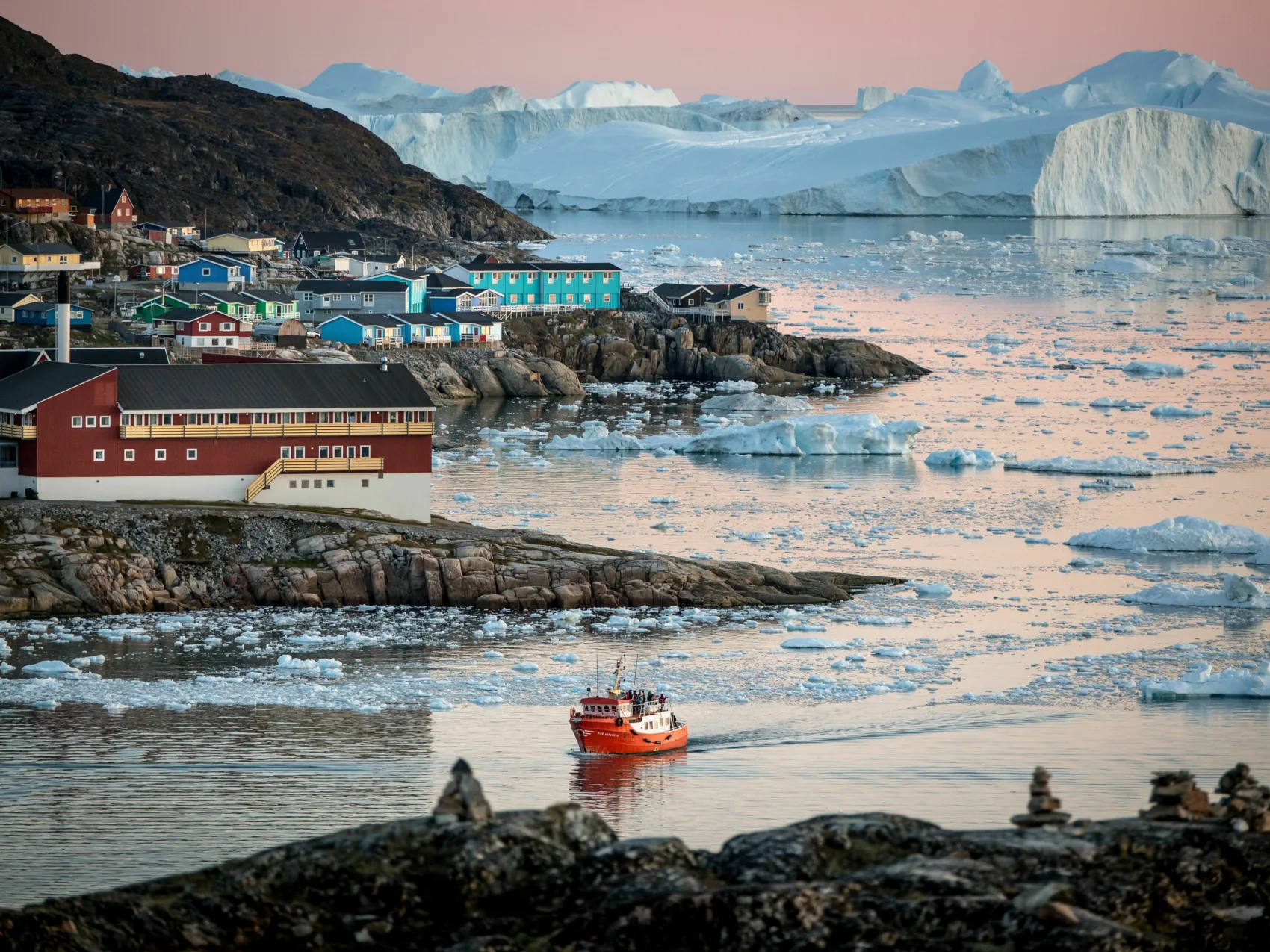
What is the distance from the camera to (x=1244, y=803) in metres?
16.0

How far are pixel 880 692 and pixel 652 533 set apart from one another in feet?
43.0

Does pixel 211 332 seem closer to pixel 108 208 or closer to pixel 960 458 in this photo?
pixel 960 458

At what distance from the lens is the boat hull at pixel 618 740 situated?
89.2 feet

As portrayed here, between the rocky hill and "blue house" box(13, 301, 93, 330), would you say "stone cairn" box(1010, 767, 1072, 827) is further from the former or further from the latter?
the rocky hill

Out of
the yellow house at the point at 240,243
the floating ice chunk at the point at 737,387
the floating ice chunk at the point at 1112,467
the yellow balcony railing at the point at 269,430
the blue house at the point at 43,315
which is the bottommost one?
the floating ice chunk at the point at 1112,467

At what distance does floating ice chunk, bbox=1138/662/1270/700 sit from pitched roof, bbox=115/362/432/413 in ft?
52.0

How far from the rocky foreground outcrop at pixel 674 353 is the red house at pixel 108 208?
22872mm

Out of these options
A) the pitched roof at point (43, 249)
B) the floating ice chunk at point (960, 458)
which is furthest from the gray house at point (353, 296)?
the floating ice chunk at point (960, 458)

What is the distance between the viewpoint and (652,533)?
42500mm

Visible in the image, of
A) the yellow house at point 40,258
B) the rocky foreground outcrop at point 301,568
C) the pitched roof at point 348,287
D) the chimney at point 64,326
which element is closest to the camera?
the rocky foreground outcrop at point 301,568

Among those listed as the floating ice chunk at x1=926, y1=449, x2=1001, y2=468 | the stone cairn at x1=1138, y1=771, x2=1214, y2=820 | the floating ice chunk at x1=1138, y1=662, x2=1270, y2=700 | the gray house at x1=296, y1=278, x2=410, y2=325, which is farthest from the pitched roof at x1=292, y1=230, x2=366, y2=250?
the stone cairn at x1=1138, y1=771, x2=1214, y2=820

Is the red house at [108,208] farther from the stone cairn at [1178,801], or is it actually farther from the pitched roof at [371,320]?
the stone cairn at [1178,801]

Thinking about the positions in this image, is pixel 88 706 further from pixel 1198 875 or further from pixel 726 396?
pixel 726 396

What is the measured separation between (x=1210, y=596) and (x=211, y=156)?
269 feet
